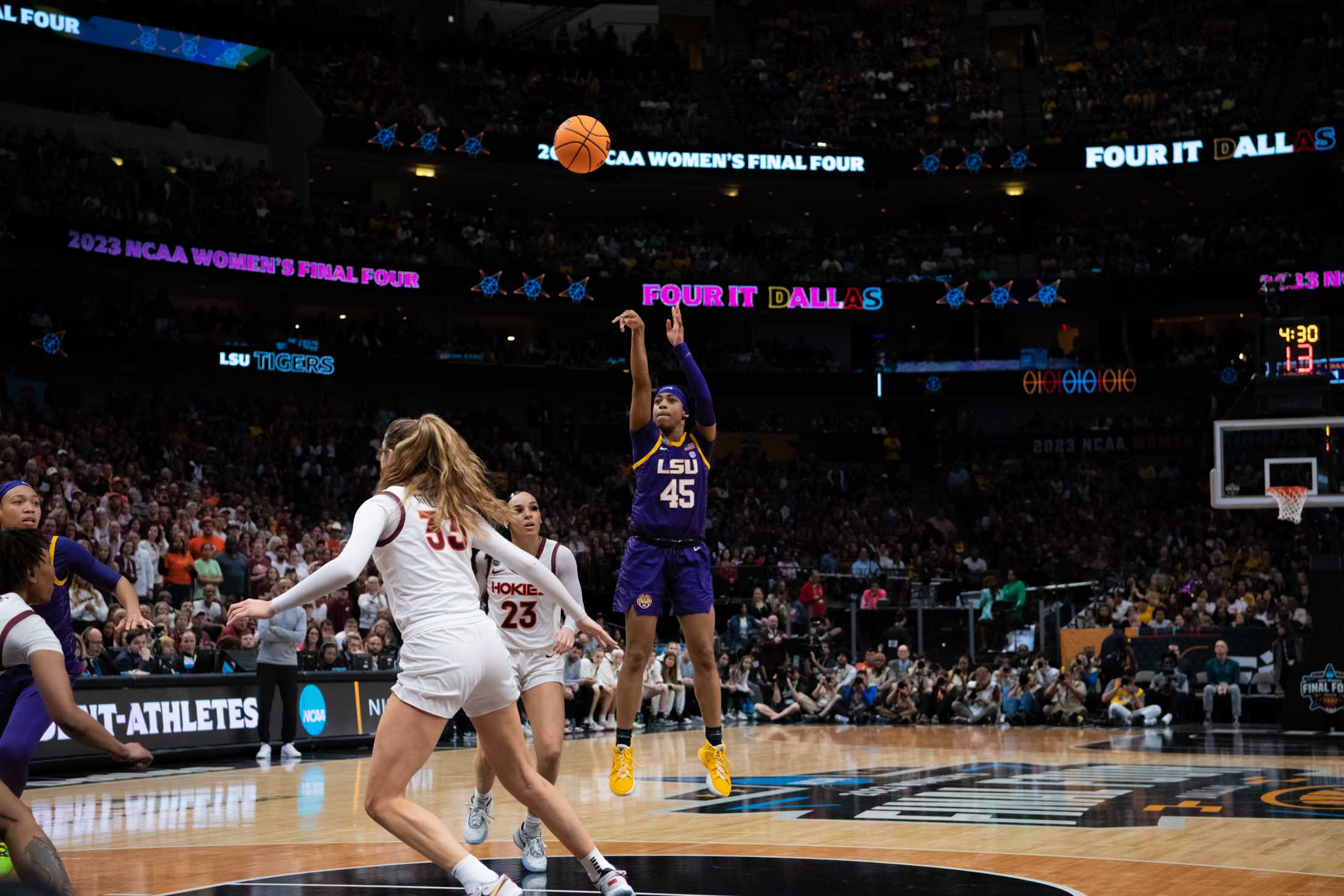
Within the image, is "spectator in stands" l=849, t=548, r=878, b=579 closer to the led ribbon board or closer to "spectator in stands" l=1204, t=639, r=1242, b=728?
"spectator in stands" l=1204, t=639, r=1242, b=728

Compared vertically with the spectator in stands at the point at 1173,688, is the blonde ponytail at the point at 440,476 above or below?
above

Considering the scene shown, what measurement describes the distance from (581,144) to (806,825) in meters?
8.00

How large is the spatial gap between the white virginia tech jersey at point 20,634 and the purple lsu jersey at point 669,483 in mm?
3975

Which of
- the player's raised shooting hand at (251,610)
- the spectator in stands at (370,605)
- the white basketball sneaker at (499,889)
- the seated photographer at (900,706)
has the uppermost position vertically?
the player's raised shooting hand at (251,610)

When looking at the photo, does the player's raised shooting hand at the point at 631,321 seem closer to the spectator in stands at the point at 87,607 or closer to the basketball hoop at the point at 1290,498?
the spectator in stands at the point at 87,607

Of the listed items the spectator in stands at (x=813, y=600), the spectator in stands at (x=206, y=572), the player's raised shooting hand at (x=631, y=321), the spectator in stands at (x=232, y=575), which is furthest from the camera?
the spectator in stands at (x=813, y=600)

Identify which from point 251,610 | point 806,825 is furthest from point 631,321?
point 806,825

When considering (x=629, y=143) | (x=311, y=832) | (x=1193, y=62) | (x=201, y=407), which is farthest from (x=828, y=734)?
(x=1193, y=62)

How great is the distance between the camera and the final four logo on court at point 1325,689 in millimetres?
22047

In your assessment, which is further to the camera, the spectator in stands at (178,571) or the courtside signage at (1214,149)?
the courtside signage at (1214,149)

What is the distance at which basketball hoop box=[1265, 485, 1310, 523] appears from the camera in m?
22.7

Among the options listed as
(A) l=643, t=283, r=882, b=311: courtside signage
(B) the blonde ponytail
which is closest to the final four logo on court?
(B) the blonde ponytail

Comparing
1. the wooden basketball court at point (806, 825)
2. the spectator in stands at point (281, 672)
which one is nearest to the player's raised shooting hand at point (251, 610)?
the wooden basketball court at point (806, 825)

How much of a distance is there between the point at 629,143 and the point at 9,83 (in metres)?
17.9
